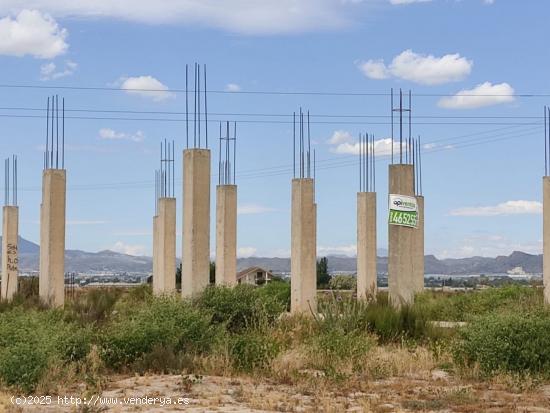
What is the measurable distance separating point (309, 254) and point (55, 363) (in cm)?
1512

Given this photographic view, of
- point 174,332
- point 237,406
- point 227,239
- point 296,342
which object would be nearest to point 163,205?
point 227,239

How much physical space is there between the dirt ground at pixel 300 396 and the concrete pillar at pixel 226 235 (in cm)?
1566

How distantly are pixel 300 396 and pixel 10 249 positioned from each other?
90.0 feet

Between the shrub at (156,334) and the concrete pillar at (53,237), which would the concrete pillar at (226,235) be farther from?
the shrub at (156,334)

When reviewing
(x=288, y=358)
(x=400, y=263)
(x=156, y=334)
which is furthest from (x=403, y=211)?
(x=156, y=334)

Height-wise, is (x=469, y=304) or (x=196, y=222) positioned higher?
(x=196, y=222)

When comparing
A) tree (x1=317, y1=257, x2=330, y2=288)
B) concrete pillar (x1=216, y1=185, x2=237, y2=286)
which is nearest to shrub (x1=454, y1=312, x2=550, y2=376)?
concrete pillar (x1=216, y1=185, x2=237, y2=286)

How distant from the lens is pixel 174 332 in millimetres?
16062

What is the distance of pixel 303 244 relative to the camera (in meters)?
29.1

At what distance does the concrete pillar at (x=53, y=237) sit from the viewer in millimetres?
27656

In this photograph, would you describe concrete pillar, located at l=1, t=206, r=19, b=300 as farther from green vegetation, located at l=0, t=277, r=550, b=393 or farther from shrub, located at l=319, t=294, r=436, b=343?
green vegetation, located at l=0, t=277, r=550, b=393

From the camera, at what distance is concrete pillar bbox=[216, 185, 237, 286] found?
3077 centimetres

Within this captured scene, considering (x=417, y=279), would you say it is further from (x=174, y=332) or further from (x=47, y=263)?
(x=174, y=332)

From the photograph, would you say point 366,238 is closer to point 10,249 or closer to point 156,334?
point 10,249
